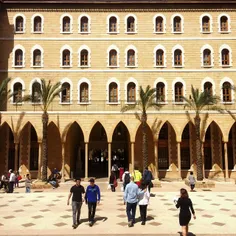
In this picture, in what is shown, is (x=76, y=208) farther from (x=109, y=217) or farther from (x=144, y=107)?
(x=144, y=107)

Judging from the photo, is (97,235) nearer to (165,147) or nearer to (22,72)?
(165,147)

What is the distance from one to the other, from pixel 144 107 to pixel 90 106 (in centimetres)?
515

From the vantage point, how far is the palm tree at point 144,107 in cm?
2152

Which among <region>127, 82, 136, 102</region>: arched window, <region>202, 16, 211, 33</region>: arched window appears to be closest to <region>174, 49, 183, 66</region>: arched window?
<region>202, 16, 211, 33</region>: arched window

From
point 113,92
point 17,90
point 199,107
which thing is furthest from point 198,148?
point 17,90

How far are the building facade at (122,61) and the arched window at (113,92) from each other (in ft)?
0.31

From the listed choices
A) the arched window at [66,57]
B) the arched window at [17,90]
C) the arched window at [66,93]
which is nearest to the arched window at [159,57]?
the arched window at [66,57]

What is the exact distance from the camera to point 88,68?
82.5 ft

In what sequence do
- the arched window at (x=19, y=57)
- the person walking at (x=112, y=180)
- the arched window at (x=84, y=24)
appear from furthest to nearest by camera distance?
the arched window at (x=84, y=24) → the arched window at (x=19, y=57) → the person walking at (x=112, y=180)

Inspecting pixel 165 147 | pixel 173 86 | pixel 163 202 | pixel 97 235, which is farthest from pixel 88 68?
pixel 97 235

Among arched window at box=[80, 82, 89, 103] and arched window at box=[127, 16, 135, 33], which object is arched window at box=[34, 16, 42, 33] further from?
arched window at box=[127, 16, 135, 33]

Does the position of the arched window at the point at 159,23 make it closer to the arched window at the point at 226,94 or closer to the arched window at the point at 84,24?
the arched window at the point at 84,24

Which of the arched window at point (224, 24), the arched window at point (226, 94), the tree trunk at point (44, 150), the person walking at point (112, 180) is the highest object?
the arched window at point (224, 24)

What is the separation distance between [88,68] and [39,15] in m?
7.01
